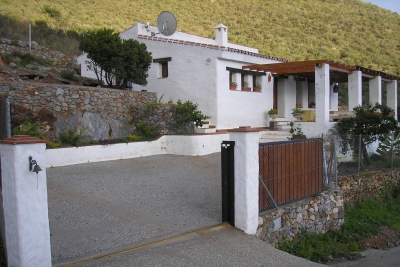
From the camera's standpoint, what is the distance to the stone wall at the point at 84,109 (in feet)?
41.3

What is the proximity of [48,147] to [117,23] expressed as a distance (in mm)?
26700

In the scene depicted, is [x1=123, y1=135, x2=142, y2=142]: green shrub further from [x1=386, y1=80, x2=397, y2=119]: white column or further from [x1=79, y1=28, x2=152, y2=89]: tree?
[x1=386, y1=80, x2=397, y2=119]: white column

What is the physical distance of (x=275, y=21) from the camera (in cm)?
4709

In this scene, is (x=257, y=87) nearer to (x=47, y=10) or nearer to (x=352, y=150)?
(x=352, y=150)

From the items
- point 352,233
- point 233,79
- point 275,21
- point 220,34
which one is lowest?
point 352,233

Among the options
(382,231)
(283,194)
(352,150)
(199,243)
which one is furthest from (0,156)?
(352,150)

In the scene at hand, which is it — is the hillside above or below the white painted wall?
above

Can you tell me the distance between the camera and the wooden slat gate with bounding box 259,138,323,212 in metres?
8.16

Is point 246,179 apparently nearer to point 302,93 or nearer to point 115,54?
point 115,54

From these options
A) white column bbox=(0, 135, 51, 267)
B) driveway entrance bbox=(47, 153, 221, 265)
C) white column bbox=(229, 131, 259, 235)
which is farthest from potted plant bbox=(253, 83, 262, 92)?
white column bbox=(0, 135, 51, 267)

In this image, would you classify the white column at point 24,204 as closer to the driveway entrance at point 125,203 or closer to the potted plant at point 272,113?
the driveway entrance at point 125,203

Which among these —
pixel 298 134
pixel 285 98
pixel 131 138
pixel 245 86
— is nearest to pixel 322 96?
pixel 298 134

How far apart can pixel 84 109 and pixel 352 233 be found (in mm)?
9558

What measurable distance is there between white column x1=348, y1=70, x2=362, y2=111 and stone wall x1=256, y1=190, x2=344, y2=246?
855 centimetres
